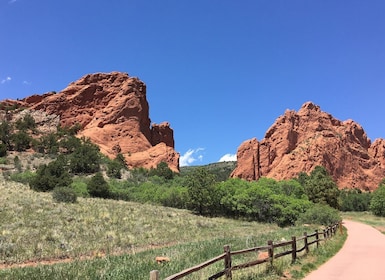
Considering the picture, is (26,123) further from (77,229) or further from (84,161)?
(77,229)

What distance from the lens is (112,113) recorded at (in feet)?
343

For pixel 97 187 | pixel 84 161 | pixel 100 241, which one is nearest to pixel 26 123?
pixel 84 161

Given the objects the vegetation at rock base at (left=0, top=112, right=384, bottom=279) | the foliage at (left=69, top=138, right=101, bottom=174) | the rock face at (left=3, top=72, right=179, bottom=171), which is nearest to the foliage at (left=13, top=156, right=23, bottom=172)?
the vegetation at rock base at (left=0, top=112, right=384, bottom=279)

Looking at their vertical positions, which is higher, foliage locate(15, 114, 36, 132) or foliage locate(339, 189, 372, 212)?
foliage locate(15, 114, 36, 132)

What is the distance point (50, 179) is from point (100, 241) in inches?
1171

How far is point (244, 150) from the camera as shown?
12481 centimetres

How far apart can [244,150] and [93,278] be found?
116233 millimetres

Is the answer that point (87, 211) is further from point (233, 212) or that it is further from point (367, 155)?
point (367, 155)

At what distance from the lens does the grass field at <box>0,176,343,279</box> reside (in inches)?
474

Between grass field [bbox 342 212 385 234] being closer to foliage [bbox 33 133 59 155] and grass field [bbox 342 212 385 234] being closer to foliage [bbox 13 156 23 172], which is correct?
foliage [bbox 13 156 23 172]

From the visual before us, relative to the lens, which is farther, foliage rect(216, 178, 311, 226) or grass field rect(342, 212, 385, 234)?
foliage rect(216, 178, 311, 226)

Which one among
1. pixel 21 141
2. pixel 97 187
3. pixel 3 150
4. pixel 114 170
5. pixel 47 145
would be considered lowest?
pixel 97 187

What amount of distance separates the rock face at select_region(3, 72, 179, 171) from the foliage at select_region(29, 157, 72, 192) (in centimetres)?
3775

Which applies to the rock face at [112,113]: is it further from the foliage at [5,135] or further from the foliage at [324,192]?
the foliage at [324,192]
